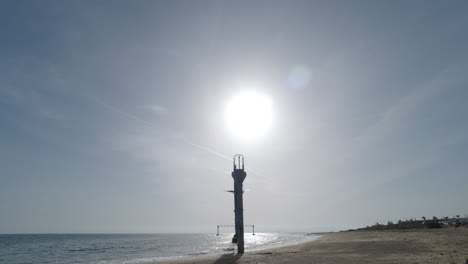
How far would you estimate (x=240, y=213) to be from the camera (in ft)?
120

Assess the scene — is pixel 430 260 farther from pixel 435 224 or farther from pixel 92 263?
pixel 435 224

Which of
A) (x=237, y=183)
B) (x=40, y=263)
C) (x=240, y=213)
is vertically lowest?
(x=40, y=263)

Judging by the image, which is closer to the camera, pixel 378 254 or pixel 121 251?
pixel 378 254

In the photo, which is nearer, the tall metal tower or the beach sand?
the beach sand

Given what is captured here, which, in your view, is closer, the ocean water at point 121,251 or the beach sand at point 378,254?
the beach sand at point 378,254

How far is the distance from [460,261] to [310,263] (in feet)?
30.2

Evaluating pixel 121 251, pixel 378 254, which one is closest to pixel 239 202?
pixel 378 254

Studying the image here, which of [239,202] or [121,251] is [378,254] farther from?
[121,251]

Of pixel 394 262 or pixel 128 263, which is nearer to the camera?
pixel 394 262

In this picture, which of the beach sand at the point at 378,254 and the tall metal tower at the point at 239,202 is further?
the tall metal tower at the point at 239,202

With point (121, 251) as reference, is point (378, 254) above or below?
below

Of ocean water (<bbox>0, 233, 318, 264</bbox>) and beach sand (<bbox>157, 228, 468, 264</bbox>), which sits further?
ocean water (<bbox>0, 233, 318, 264</bbox>)

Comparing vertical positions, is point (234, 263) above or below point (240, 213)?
below

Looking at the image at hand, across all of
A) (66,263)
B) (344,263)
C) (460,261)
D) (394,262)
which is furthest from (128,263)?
(460,261)
